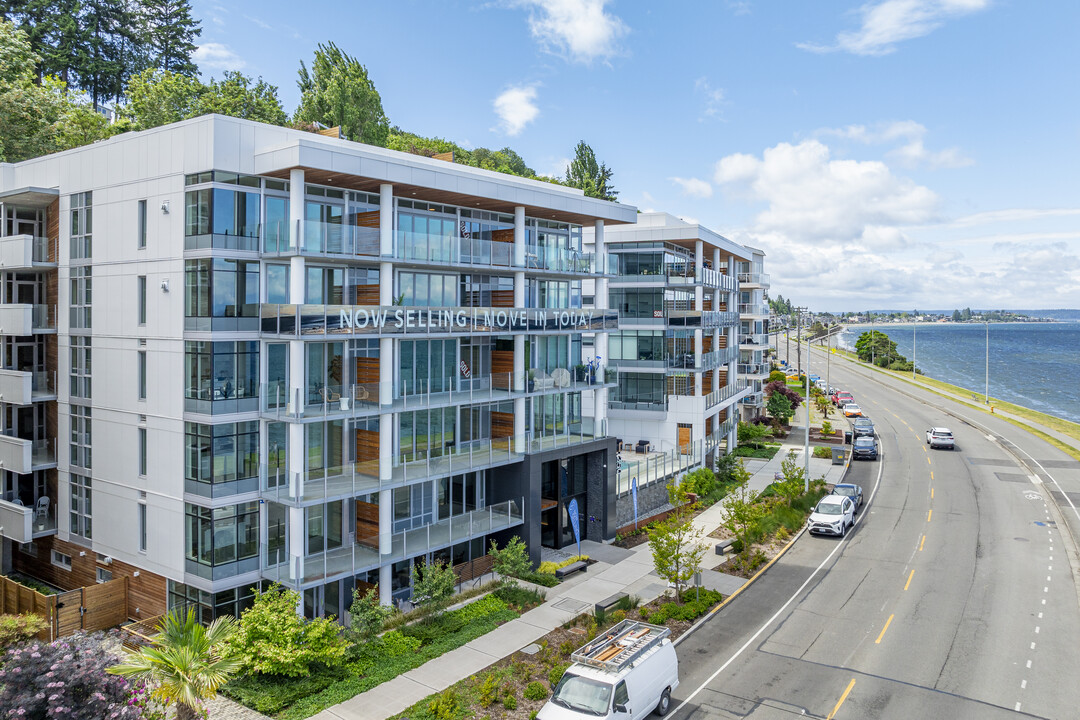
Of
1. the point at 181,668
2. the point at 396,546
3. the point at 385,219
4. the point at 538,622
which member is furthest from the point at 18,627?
the point at 385,219

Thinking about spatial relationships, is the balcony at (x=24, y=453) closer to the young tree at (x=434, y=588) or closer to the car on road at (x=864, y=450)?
the young tree at (x=434, y=588)

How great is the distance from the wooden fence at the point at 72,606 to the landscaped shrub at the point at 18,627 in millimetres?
494

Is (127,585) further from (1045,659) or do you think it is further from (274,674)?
(1045,659)

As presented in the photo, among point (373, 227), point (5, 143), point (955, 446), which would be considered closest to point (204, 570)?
point (373, 227)

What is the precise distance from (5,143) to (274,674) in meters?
35.0

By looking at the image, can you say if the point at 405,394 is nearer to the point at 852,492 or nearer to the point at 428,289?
the point at 428,289

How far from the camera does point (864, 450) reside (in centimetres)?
5391

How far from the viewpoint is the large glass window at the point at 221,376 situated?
73.4 ft

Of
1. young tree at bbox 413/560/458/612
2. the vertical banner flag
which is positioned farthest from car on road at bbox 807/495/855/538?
young tree at bbox 413/560/458/612

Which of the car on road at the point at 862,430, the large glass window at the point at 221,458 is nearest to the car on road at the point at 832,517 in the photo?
the car on road at the point at 862,430

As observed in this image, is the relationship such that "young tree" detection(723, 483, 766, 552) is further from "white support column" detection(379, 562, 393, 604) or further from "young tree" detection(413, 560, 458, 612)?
"white support column" detection(379, 562, 393, 604)

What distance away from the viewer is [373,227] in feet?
83.5

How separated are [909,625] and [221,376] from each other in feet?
77.1

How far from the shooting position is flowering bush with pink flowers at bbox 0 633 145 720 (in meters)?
13.4
